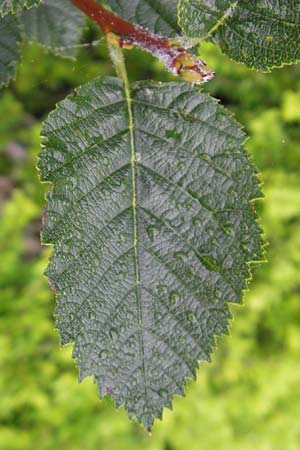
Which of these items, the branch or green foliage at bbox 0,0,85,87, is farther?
green foliage at bbox 0,0,85,87

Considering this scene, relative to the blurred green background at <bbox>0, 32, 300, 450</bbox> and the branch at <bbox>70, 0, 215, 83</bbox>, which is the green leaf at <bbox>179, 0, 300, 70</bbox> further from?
the blurred green background at <bbox>0, 32, 300, 450</bbox>

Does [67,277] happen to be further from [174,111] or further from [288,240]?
[288,240]

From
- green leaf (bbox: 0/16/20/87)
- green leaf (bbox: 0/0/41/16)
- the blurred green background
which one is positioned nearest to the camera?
green leaf (bbox: 0/0/41/16)

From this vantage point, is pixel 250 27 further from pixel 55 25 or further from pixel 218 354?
pixel 218 354

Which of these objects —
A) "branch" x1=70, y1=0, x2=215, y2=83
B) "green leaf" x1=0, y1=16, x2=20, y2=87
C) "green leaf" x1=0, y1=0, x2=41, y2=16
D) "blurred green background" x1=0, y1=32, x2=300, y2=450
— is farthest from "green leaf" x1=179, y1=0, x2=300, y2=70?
"blurred green background" x1=0, y1=32, x2=300, y2=450

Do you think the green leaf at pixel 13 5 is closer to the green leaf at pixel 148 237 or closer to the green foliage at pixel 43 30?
the green leaf at pixel 148 237
